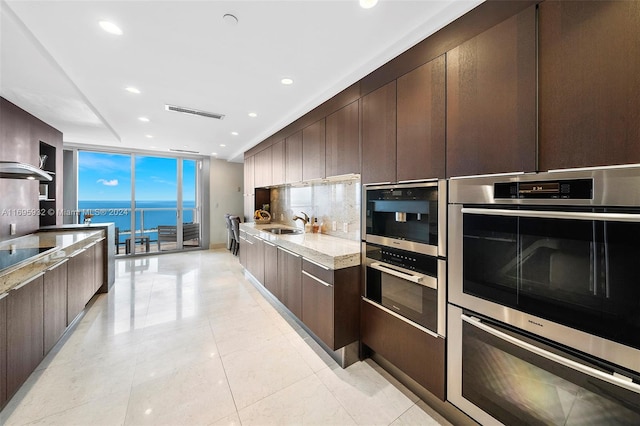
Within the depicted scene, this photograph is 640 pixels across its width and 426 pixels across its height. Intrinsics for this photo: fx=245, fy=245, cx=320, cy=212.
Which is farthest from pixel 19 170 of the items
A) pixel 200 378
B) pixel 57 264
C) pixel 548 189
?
pixel 548 189

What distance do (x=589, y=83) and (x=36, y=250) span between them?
12.8ft

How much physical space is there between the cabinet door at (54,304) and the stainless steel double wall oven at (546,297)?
10.4 ft

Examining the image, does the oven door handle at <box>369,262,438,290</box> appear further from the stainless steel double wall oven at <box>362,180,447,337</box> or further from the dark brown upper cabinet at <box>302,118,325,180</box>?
the dark brown upper cabinet at <box>302,118,325,180</box>

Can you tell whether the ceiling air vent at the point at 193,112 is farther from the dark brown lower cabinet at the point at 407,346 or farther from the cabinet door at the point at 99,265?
the dark brown lower cabinet at the point at 407,346

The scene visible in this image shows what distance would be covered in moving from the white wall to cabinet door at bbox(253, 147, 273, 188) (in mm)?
2553

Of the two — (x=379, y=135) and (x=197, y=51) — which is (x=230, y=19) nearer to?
(x=197, y=51)

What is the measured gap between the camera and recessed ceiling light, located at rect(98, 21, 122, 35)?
1733 millimetres

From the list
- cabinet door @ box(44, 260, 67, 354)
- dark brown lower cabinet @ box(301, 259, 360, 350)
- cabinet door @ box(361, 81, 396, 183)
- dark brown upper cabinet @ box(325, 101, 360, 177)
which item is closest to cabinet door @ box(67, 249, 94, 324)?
cabinet door @ box(44, 260, 67, 354)

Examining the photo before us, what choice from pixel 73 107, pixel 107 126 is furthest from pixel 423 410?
pixel 107 126

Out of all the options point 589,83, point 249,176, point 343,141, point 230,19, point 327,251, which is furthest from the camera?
point 249,176

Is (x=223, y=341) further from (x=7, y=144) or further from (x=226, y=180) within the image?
(x=226, y=180)

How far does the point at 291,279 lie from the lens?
109 inches

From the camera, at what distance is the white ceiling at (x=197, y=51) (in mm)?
1601

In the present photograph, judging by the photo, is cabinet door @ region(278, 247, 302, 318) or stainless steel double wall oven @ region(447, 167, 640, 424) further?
cabinet door @ region(278, 247, 302, 318)
